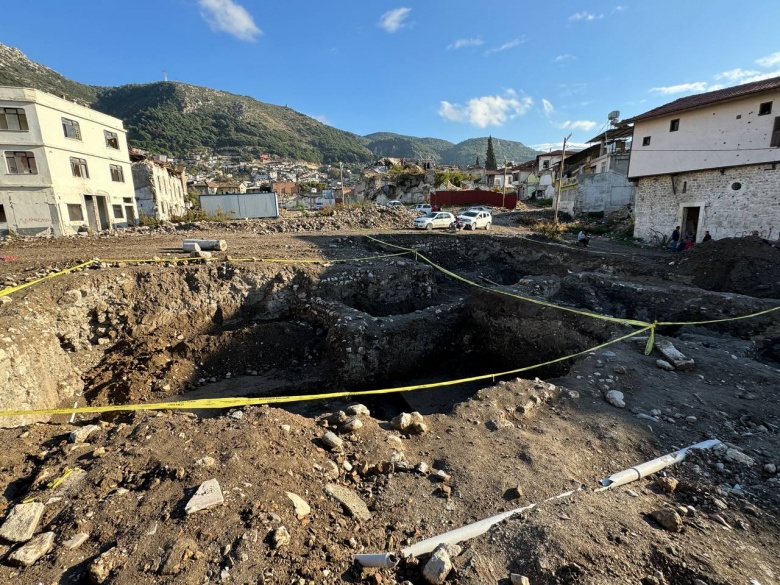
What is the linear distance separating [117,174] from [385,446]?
32170 mm

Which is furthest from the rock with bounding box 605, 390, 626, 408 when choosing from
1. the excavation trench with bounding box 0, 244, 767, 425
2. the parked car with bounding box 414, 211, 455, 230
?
the parked car with bounding box 414, 211, 455, 230

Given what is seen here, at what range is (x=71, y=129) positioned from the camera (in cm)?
2331

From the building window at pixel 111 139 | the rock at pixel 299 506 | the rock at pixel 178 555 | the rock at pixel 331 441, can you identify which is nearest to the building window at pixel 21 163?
the building window at pixel 111 139

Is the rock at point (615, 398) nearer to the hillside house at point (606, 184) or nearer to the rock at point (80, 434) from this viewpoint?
the rock at point (80, 434)

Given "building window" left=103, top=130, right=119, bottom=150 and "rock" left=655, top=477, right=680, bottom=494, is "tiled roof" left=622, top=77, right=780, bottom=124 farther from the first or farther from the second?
"building window" left=103, top=130, right=119, bottom=150

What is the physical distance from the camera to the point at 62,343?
28.2 ft

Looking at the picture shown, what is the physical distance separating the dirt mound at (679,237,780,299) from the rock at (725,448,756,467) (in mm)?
10430

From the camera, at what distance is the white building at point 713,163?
16.0 metres

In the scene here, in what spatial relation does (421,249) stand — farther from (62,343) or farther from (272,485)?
(272,485)

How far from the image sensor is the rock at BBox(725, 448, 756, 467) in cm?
412

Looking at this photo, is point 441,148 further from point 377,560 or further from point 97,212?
point 377,560

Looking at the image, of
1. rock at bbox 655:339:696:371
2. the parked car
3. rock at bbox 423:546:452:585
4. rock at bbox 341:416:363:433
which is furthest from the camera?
the parked car

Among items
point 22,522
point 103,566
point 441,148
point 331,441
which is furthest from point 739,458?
point 441,148

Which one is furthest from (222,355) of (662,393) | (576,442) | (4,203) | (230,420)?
(4,203)
